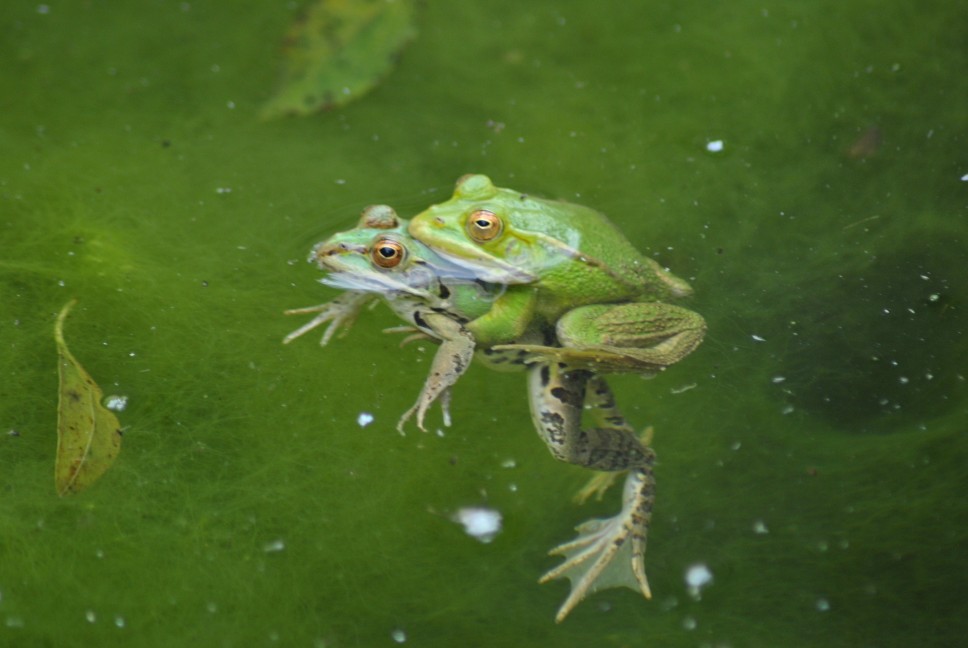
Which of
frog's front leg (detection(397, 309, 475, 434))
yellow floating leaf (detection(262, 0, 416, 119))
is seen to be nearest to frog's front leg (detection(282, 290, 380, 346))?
frog's front leg (detection(397, 309, 475, 434))

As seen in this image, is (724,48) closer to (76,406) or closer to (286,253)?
(286,253)

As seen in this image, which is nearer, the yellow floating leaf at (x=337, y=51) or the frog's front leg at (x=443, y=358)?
the frog's front leg at (x=443, y=358)

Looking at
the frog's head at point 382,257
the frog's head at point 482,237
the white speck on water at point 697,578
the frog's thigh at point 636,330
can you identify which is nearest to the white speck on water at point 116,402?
the frog's head at point 382,257

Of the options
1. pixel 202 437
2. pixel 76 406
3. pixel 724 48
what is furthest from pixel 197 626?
pixel 724 48

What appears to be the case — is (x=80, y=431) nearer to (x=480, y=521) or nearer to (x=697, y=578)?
(x=480, y=521)

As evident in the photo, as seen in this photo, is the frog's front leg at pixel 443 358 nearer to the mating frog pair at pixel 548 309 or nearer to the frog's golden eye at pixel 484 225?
the mating frog pair at pixel 548 309

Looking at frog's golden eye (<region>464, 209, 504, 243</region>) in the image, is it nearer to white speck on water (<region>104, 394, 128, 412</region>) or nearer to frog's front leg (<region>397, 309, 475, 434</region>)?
frog's front leg (<region>397, 309, 475, 434</region>)
